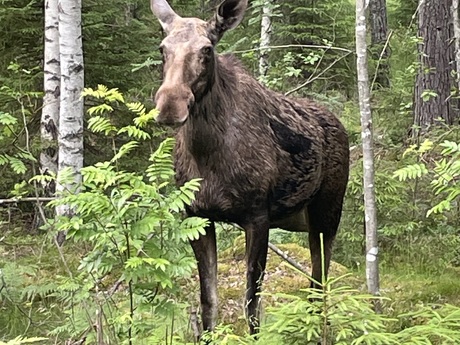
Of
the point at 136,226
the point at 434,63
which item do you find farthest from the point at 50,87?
the point at 136,226

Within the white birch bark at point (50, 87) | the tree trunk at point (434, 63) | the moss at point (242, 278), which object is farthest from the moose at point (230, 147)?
the tree trunk at point (434, 63)

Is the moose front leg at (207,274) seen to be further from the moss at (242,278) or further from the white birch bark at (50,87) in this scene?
the white birch bark at (50,87)

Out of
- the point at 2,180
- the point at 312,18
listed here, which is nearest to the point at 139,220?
the point at 2,180

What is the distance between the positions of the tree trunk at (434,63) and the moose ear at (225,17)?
319 inches

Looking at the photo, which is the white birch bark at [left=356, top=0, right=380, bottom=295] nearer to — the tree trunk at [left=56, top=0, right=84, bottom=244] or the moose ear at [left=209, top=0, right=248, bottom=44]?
the moose ear at [left=209, top=0, right=248, bottom=44]

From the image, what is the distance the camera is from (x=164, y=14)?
4.96m

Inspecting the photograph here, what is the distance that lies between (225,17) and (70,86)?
488 cm

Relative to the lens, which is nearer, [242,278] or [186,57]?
[186,57]

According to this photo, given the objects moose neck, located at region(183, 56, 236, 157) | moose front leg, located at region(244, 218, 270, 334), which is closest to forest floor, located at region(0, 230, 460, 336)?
moose front leg, located at region(244, 218, 270, 334)

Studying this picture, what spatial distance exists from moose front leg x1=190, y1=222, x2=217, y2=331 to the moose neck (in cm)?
62

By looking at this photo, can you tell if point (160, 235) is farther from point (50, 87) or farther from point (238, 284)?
point (50, 87)

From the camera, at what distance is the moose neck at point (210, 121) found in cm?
482

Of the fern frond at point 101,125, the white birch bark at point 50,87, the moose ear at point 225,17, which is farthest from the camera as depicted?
the white birch bark at point 50,87

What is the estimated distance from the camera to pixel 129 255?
357cm
